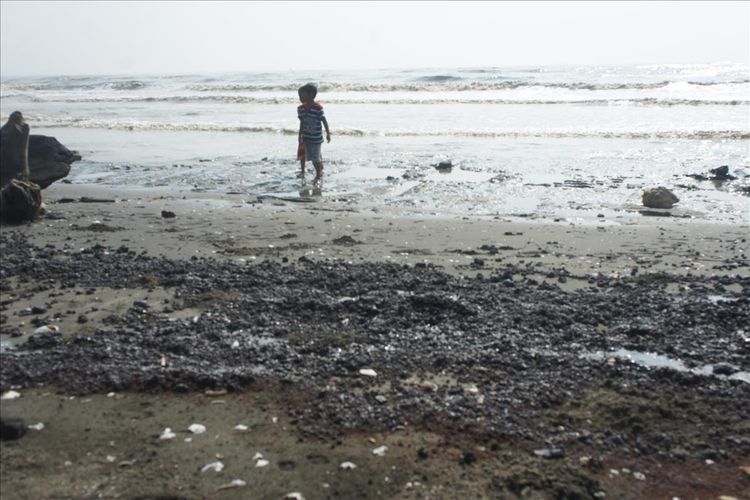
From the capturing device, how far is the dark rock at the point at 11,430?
372cm

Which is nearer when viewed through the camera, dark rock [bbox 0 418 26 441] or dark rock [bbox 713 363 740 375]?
dark rock [bbox 0 418 26 441]

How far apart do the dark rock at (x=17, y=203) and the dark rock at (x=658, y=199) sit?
30.4ft

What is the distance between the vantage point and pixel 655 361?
190 inches

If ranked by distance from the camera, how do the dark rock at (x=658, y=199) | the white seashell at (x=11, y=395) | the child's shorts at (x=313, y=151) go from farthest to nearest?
1. the child's shorts at (x=313, y=151)
2. the dark rock at (x=658, y=199)
3. the white seashell at (x=11, y=395)

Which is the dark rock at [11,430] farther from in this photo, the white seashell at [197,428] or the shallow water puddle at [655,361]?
the shallow water puddle at [655,361]

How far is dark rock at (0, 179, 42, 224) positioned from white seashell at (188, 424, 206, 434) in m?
6.77

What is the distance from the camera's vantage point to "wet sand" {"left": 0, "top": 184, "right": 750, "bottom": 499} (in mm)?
3504

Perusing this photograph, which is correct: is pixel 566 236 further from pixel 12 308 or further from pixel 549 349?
pixel 12 308

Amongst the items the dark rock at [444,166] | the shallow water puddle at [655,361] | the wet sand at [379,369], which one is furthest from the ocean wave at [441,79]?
the shallow water puddle at [655,361]

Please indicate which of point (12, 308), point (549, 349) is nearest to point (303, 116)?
point (12, 308)

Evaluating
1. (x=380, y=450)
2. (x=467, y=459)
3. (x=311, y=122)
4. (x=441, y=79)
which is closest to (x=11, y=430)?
(x=380, y=450)

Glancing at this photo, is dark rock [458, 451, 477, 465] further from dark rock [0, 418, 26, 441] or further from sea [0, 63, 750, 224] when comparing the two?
sea [0, 63, 750, 224]

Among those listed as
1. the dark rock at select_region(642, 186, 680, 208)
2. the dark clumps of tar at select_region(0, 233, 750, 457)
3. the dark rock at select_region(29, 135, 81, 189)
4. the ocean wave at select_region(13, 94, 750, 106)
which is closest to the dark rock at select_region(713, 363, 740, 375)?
the dark clumps of tar at select_region(0, 233, 750, 457)

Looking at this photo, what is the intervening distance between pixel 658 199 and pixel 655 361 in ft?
20.7
